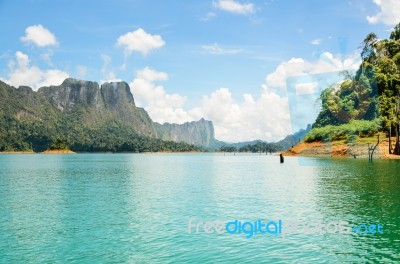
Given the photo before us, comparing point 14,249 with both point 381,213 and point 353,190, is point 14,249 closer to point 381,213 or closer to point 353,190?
point 381,213

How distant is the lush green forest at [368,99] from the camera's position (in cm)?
11556

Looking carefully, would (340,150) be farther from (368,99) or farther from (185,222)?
(185,222)

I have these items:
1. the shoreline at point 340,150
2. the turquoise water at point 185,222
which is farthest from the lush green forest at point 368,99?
the turquoise water at point 185,222

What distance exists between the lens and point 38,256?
69.2ft

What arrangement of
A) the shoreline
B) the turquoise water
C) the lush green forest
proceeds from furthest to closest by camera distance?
the lush green forest, the shoreline, the turquoise water

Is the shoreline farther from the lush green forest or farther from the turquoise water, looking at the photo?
the turquoise water

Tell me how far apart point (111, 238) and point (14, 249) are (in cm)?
554

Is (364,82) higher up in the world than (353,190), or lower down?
higher up

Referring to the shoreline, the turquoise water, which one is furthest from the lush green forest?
the turquoise water

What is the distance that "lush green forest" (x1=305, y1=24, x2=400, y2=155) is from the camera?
4550 inches

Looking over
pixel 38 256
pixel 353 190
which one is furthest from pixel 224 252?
pixel 353 190

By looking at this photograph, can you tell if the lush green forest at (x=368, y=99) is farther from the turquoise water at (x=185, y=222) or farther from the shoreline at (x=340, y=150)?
the turquoise water at (x=185, y=222)

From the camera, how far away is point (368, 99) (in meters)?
147

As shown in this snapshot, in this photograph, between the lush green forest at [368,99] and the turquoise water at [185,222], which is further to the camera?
the lush green forest at [368,99]
